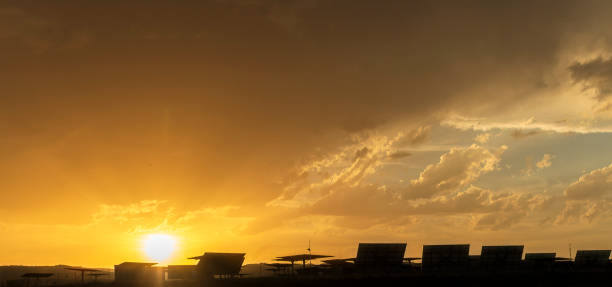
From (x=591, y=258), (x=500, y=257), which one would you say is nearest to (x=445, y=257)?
(x=500, y=257)

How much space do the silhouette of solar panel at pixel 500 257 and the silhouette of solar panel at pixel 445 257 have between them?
571 centimetres

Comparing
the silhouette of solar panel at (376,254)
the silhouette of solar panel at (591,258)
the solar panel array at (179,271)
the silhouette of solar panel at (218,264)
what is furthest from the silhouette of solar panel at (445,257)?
the solar panel array at (179,271)

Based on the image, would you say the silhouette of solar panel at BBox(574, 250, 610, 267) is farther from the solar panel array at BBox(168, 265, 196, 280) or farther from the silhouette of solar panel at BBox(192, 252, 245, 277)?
the solar panel array at BBox(168, 265, 196, 280)

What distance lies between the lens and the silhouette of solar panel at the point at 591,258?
96.9m

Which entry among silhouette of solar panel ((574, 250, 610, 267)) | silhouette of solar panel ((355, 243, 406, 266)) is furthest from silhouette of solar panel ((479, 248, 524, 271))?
silhouette of solar panel ((574, 250, 610, 267))

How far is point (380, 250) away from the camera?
72375 millimetres

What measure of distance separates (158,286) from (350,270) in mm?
26563

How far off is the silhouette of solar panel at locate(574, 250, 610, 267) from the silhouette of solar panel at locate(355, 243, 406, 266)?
43595 millimetres

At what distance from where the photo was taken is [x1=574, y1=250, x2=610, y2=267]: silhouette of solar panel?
96938 mm

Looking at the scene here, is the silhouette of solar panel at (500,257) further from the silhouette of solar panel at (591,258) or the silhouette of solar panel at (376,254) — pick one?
the silhouette of solar panel at (591,258)

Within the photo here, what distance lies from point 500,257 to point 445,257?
1151cm

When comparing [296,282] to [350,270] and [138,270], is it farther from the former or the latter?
[138,270]

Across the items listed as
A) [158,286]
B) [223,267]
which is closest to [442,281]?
[223,267]

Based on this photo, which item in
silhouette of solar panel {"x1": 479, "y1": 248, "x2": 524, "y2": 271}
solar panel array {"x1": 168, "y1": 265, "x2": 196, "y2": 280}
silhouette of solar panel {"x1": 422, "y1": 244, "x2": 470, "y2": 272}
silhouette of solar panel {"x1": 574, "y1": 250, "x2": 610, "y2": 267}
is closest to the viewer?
silhouette of solar panel {"x1": 422, "y1": 244, "x2": 470, "y2": 272}
